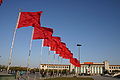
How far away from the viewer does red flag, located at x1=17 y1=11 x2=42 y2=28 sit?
555 inches

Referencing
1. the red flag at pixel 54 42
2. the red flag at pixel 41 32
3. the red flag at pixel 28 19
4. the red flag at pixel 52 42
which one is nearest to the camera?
the red flag at pixel 28 19

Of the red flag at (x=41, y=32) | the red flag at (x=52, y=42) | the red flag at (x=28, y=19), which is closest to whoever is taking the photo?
the red flag at (x=28, y=19)

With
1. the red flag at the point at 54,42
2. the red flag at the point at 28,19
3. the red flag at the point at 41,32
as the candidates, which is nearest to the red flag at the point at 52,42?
the red flag at the point at 54,42

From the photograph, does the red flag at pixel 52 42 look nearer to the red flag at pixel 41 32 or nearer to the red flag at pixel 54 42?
the red flag at pixel 54 42

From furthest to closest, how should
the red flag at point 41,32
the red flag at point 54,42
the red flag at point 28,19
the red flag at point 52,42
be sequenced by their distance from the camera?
1. the red flag at point 54,42
2. the red flag at point 52,42
3. the red flag at point 41,32
4. the red flag at point 28,19

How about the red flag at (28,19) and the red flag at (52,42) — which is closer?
the red flag at (28,19)

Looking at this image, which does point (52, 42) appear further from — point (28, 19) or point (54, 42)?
point (28, 19)

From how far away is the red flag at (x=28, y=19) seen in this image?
A: 14087 millimetres

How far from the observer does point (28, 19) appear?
14.6 metres

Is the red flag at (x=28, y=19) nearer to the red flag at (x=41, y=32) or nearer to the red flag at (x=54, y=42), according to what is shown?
the red flag at (x=41, y=32)

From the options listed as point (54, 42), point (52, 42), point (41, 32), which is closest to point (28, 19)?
point (41, 32)

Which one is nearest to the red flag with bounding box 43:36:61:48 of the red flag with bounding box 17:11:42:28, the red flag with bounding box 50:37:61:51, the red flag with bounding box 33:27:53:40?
the red flag with bounding box 50:37:61:51

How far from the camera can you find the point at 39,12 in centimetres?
1523

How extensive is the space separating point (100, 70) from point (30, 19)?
13364cm
